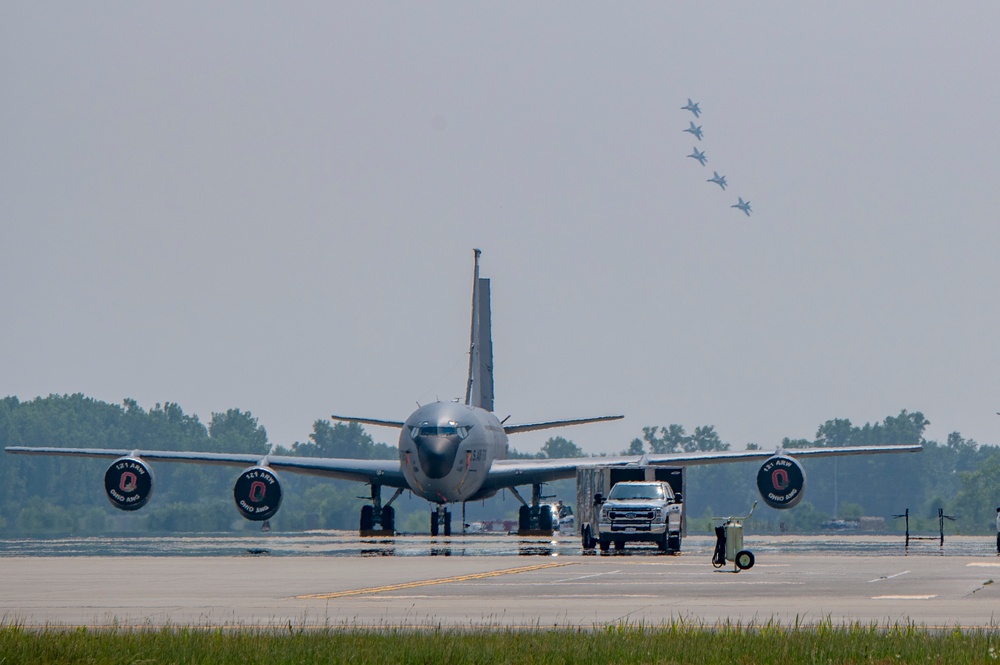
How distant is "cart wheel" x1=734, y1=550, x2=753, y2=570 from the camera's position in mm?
33688

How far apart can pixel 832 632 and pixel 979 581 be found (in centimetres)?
1348

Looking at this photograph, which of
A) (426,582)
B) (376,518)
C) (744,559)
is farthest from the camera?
(376,518)

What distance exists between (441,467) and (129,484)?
12.4m

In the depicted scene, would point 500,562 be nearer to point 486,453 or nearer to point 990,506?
point 486,453

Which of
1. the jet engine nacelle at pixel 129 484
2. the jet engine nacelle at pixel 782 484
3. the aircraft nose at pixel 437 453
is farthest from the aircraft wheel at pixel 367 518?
the jet engine nacelle at pixel 782 484

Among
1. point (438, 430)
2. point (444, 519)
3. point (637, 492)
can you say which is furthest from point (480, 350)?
point (637, 492)

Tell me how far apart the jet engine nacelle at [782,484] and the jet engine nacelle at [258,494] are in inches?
706

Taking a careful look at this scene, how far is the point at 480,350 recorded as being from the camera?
74.8 meters

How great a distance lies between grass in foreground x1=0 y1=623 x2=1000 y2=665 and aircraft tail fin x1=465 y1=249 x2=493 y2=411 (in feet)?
176

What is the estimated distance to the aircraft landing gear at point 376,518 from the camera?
Answer: 215 feet

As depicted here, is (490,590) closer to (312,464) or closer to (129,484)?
(312,464)

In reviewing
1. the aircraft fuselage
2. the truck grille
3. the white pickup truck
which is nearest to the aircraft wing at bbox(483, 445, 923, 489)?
the aircraft fuselage

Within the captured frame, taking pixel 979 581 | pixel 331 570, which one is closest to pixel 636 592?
pixel 979 581

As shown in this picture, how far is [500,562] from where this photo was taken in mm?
38500
